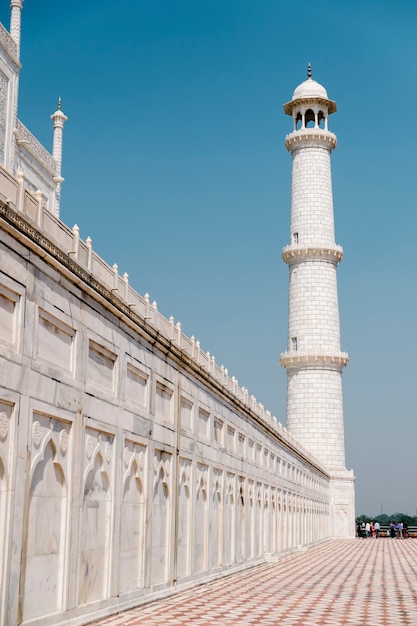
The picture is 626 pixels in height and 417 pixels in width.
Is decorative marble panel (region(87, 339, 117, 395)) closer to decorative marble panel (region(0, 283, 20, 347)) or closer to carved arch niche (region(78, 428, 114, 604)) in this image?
carved arch niche (region(78, 428, 114, 604))

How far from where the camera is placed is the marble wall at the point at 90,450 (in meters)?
9.62

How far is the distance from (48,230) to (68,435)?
9.16 feet

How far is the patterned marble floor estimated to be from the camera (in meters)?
12.4

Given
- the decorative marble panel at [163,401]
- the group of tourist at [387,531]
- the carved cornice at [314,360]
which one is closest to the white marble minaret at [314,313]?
the carved cornice at [314,360]

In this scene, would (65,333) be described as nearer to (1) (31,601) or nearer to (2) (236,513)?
(1) (31,601)

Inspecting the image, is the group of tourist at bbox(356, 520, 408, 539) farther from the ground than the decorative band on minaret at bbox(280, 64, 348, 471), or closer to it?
closer to it

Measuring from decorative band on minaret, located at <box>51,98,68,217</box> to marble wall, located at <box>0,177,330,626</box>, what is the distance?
42.9 feet

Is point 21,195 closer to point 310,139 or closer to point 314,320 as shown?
point 314,320

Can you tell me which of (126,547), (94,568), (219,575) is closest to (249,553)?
(219,575)

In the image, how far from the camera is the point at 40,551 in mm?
10250

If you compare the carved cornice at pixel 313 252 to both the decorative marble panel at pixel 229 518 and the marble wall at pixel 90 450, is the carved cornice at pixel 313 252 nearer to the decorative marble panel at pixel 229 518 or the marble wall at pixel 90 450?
the decorative marble panel at pixel 229 518

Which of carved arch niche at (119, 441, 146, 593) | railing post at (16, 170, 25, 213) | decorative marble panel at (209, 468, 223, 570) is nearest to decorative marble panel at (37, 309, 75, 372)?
railing post at (16, 170, 25, 213)

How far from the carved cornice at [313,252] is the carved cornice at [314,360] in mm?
5311

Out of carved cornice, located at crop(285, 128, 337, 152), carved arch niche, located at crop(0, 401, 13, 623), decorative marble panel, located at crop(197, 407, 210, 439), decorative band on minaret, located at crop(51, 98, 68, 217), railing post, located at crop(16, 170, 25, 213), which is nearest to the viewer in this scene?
carved arch niche, located at crop(0, 401, 13, 623)
